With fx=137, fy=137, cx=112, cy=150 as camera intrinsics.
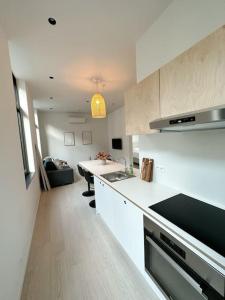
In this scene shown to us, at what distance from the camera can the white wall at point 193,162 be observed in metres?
1.19

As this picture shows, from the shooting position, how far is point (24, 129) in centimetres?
305

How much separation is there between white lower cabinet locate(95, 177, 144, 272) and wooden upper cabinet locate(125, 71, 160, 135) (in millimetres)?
859

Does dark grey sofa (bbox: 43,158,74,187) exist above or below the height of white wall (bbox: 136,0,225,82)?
below

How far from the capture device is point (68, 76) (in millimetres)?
2789

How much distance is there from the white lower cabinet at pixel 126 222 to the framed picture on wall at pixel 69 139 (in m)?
4.62

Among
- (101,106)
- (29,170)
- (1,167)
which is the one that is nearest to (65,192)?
(29,170)

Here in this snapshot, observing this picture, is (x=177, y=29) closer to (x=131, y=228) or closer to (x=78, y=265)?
(x=131, y=228)

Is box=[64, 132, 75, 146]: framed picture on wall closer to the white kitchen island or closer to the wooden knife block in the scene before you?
the white kitchen island

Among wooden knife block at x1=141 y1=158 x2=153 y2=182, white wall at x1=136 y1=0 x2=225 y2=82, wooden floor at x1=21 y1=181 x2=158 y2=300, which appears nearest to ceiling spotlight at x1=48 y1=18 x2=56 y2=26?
white wall at x1=136 y1=0 x2=225 y2=82

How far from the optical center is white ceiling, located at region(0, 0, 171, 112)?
1.34 metres

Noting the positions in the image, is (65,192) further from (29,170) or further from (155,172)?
(155,172)

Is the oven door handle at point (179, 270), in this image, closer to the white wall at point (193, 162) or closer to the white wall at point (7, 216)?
the white wall at point (193, 162)

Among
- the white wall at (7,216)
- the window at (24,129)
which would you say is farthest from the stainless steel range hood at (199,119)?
the window at (24,129)

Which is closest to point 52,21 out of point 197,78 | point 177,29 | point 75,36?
point 75,36
